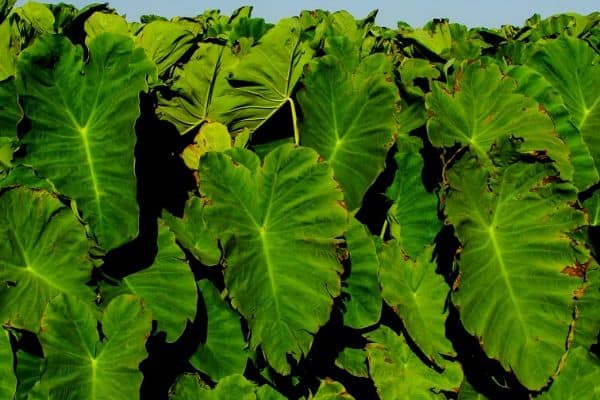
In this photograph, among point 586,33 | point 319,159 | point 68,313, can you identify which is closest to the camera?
point 68,313

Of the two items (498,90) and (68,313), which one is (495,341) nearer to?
(498,90)

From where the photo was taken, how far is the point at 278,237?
2.13 m

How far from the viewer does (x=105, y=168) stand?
2.00 meters

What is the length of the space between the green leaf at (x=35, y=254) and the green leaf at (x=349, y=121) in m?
0.80

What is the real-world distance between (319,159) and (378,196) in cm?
44

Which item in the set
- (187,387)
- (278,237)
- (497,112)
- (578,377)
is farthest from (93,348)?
(578,377)

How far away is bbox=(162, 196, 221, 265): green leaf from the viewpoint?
2.20 metres

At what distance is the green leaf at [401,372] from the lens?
2367mm

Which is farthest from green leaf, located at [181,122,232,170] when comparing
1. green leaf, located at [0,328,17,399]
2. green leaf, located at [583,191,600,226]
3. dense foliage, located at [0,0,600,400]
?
green leaf, located at [583,191,600,226]

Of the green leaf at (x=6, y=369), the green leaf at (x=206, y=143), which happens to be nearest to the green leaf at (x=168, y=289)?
the green leaf at (x=206, y=143)

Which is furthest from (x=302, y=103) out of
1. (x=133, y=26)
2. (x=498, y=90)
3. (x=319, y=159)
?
(x=133, y=26)

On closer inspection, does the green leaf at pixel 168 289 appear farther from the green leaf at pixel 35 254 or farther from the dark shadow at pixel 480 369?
the dark shadow at pixel 480 369

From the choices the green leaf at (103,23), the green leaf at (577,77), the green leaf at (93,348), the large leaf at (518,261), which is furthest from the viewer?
the green leaf at (577,77)

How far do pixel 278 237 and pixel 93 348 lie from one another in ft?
2.02
